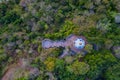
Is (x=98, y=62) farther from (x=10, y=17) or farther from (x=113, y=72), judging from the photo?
(x=10, y=17)

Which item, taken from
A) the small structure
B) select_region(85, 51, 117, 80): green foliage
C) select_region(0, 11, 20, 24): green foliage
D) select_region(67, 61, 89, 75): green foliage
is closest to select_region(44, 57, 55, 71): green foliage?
the small structure

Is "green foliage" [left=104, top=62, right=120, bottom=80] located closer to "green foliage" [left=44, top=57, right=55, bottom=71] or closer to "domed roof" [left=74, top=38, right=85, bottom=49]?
"domed roof" [left=74, top=38, right=85, bottom=49]

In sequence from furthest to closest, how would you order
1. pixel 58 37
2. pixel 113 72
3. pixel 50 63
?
pixel 58 37, pixel 50 63, pixel 113 72

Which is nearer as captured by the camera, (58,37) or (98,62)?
(98,62)

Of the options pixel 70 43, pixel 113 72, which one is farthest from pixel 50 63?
pixel 113 72

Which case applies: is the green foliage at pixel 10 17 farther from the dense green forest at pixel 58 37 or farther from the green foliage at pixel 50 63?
the green foliage at pixel 50 63

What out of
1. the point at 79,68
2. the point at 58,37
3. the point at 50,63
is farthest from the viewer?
the point at 58,37

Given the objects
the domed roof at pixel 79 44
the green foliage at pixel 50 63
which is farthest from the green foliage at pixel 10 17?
the domed roof at pixel 79 44
